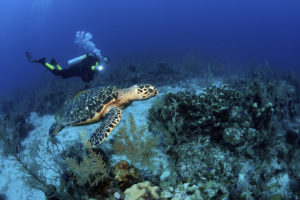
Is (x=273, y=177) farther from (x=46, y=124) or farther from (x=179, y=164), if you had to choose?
(x=46, y=124)

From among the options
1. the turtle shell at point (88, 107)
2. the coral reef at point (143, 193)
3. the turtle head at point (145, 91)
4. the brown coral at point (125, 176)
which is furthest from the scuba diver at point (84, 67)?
the coral reef at point (143, 193)

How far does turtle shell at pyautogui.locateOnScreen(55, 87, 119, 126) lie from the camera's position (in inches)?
181

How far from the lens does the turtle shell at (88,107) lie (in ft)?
15.1

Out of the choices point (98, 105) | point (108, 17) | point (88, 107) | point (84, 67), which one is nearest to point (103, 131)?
point (98, 105)

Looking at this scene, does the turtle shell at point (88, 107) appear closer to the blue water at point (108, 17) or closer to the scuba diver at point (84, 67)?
the scuba diver at point (84, 67)

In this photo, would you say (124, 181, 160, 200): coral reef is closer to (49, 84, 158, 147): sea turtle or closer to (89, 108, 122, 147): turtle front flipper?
(89, 108, 122, 147): turtle front flipper

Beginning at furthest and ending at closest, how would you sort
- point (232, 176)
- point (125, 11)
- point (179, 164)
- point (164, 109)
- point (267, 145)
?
1. point (125, 11)
2. point (164, 109)
3. point (267, 145)
4. point (179, 164)
5. point (232, 176)

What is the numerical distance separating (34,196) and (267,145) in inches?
228

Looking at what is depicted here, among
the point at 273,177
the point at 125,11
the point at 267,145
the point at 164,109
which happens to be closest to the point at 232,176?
the point at 273,177

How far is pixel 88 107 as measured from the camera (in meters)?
4.66

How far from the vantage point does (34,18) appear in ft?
391

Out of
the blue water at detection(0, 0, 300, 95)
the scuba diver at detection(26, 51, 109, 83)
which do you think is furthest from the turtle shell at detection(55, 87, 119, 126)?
the blue water at detection(0, 0, 300, 95)

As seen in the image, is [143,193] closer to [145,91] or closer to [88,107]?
[145,91]

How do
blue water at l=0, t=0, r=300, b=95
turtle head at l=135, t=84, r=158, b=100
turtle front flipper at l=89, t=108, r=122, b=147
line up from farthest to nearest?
A: blue water at l=0, t=0, r=300, b=95
turtle head at l=135, t=84, r=158, b=100
turtle front flipper at l=89, t=108, r=122, b=147
